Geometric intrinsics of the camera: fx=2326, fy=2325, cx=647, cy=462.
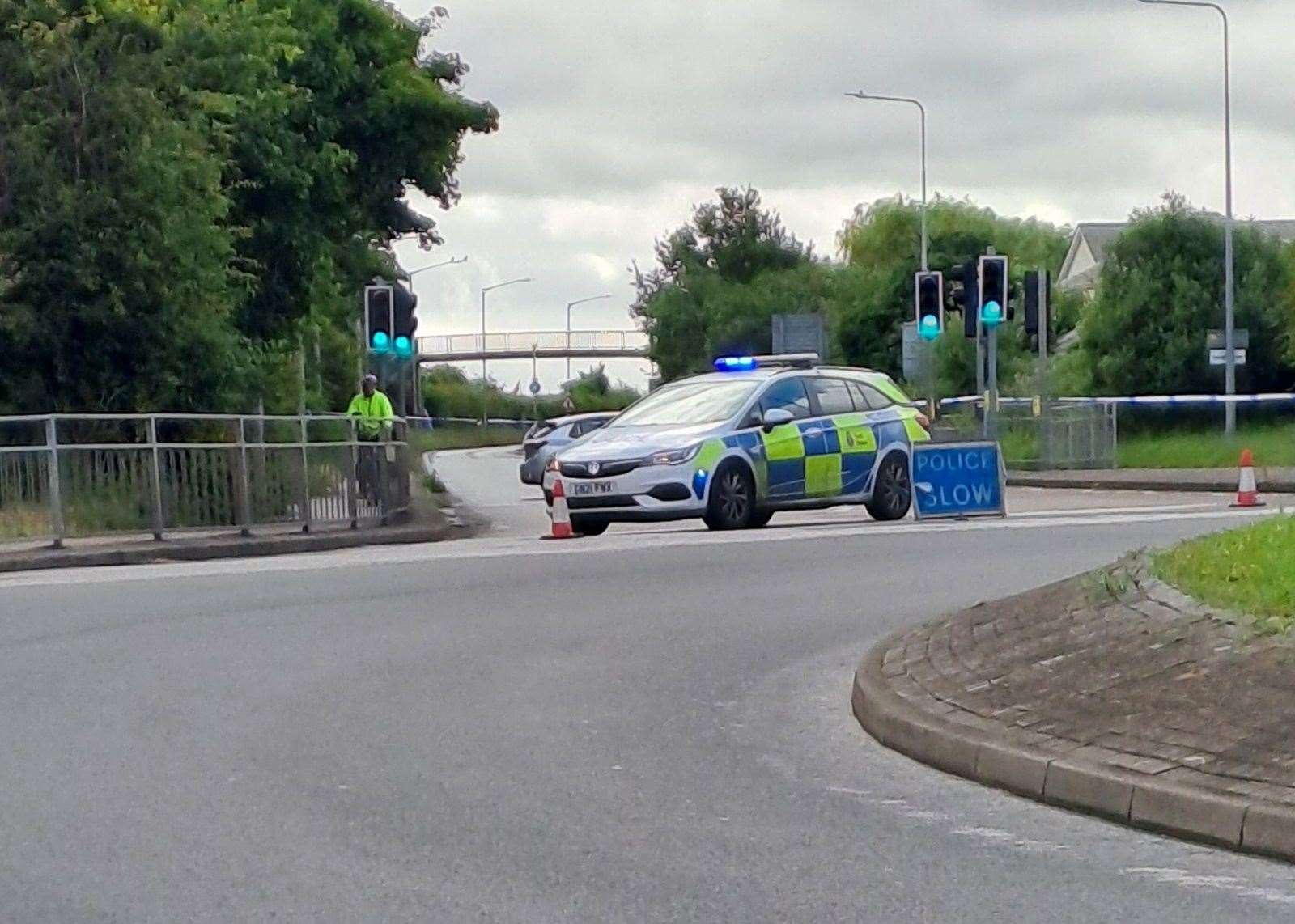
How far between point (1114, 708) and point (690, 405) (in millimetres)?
13662

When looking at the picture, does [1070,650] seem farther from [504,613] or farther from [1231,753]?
[504,613]

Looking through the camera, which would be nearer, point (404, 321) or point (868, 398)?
point (868, 398)

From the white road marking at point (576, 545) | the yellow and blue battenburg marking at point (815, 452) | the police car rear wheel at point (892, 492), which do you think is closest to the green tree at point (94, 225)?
the white road marking at point (576, 545)

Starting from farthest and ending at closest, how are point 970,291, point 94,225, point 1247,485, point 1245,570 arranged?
point 970,291
point 94,225
point 1247,485
point 1245,570

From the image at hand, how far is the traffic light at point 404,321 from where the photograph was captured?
27625 millimetres

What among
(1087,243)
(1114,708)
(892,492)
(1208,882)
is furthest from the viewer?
(1087,243)

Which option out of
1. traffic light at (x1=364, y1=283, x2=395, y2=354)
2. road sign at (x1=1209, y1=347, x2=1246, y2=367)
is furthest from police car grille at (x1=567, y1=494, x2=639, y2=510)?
road sign at (x1=1209, y1=347, x2=1246, y2=367)

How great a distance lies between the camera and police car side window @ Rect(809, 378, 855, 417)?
73.8 ft

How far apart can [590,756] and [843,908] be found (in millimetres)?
2738

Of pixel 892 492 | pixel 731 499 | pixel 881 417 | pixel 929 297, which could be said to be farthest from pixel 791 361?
pixel 929 297

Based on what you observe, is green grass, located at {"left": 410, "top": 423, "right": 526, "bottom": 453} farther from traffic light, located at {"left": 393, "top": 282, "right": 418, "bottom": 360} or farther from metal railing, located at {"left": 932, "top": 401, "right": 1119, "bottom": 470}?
traffic light, located at {"left": 393, "top": 282, "right": 418, "bottom": 360}

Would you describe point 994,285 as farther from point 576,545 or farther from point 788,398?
point 576,545

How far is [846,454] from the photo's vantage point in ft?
73.4

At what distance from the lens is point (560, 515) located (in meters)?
21.1
